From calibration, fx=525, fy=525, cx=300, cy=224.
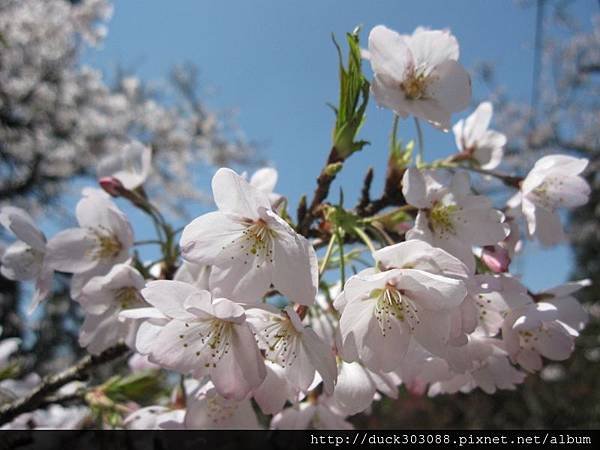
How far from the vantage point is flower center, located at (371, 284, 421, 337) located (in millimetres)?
792

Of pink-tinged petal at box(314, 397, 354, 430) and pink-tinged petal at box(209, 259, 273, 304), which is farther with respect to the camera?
pink-tinged petal at box(314, 397, 354, 430)

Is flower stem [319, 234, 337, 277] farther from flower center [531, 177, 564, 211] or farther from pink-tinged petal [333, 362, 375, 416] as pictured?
flower center [531, 177, 564, 211]

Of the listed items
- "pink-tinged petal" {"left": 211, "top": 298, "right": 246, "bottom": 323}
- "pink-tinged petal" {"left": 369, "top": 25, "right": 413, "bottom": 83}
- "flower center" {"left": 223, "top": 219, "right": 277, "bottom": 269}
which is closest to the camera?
"pink-tinged petal" {"left": 211, "top": 298, "right": 246, "bottom": 323}

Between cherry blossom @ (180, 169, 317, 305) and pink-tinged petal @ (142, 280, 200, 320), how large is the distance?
0.14ft

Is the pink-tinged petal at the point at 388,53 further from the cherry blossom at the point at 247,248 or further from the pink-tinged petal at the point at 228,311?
the pink-tinged petal at the point at 228,311

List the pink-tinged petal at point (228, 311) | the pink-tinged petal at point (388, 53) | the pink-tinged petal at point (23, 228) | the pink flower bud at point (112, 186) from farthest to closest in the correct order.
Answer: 1. the pink flower bud at point (112, 186)
2. the pink-tinged petal at point (23, 228)
3. the pink-tinged petal at point (388, 53)
4. the pink-tinged petal at point (228, 311)

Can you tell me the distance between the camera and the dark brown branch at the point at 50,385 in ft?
3.59

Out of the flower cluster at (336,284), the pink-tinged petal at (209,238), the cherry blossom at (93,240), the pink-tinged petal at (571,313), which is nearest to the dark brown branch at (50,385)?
the flower cluster at (336,284)

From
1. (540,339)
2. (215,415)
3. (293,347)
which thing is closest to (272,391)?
(293,347)

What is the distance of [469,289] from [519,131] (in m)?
10.9

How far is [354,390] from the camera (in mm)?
883

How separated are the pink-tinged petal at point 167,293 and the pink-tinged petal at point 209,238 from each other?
0.06 m

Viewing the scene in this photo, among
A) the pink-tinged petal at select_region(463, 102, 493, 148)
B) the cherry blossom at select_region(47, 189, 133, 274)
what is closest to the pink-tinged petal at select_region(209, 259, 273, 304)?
the cherry blossom at select_region(47, 189, 133, 274)

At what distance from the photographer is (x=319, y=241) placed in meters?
1.02
